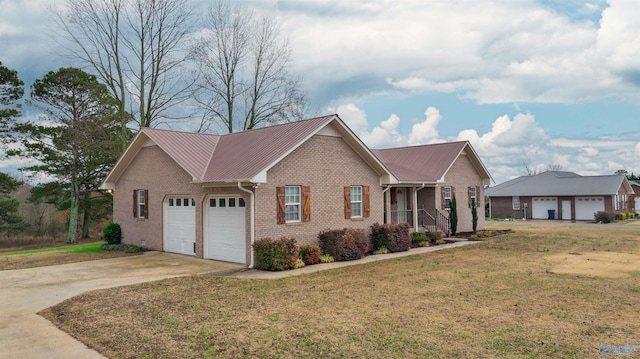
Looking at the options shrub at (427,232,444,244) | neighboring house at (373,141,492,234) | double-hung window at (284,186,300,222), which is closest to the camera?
double-hung window at (284,186,300,222)

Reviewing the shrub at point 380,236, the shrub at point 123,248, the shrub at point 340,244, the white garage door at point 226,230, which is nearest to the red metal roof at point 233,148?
A: the white garage door at point 226,230

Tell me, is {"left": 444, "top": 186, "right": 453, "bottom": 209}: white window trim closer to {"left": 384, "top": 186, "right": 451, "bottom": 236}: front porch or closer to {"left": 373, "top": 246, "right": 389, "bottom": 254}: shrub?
{"left": 384, "top": 186, "right": 451, "bottom": 236}: front porch

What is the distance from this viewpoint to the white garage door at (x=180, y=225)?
18.0 metres

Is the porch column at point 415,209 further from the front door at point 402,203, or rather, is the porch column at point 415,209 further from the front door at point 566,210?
the front door at point 566,210

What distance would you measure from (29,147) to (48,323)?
2764 cm

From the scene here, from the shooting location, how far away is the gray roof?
42.0 metres

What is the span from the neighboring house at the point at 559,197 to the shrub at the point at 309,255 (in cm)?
3429

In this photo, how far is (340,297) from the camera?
427 inches

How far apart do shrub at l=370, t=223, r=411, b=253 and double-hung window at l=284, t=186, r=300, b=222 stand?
4148 millimetres

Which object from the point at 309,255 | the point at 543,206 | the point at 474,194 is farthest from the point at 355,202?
the point at 543,206

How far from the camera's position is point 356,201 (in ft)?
63.5

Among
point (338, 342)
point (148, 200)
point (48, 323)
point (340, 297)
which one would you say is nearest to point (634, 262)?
point (340, 297)

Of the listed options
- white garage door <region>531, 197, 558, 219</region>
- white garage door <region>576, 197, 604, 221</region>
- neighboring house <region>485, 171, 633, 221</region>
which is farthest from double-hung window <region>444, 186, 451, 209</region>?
white garage door <region>576, 197, 604, 221</region>

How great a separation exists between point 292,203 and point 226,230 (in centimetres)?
249
